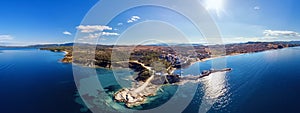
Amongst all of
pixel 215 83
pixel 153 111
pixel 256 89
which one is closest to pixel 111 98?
pixel 153 111

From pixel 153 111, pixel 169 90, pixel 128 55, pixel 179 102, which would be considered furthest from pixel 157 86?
pixel 128 55

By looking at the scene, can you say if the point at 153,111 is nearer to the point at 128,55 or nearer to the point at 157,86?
the point at 157,86

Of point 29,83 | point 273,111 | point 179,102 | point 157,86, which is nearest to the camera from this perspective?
point 273,111

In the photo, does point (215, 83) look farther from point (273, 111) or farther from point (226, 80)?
point (273, 111)

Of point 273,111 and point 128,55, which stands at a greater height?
point 128,55

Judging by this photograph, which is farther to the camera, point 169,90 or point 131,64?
point 131,64

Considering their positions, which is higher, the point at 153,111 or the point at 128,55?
the point at 128,55

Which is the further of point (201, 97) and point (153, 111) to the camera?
point (201, 97)

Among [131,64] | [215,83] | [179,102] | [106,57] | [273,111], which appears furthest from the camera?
[106,57]

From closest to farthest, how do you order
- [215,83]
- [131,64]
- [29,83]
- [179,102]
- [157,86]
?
[179,102] → [157,86] → [215,83] → [29,83] → [131,64]
